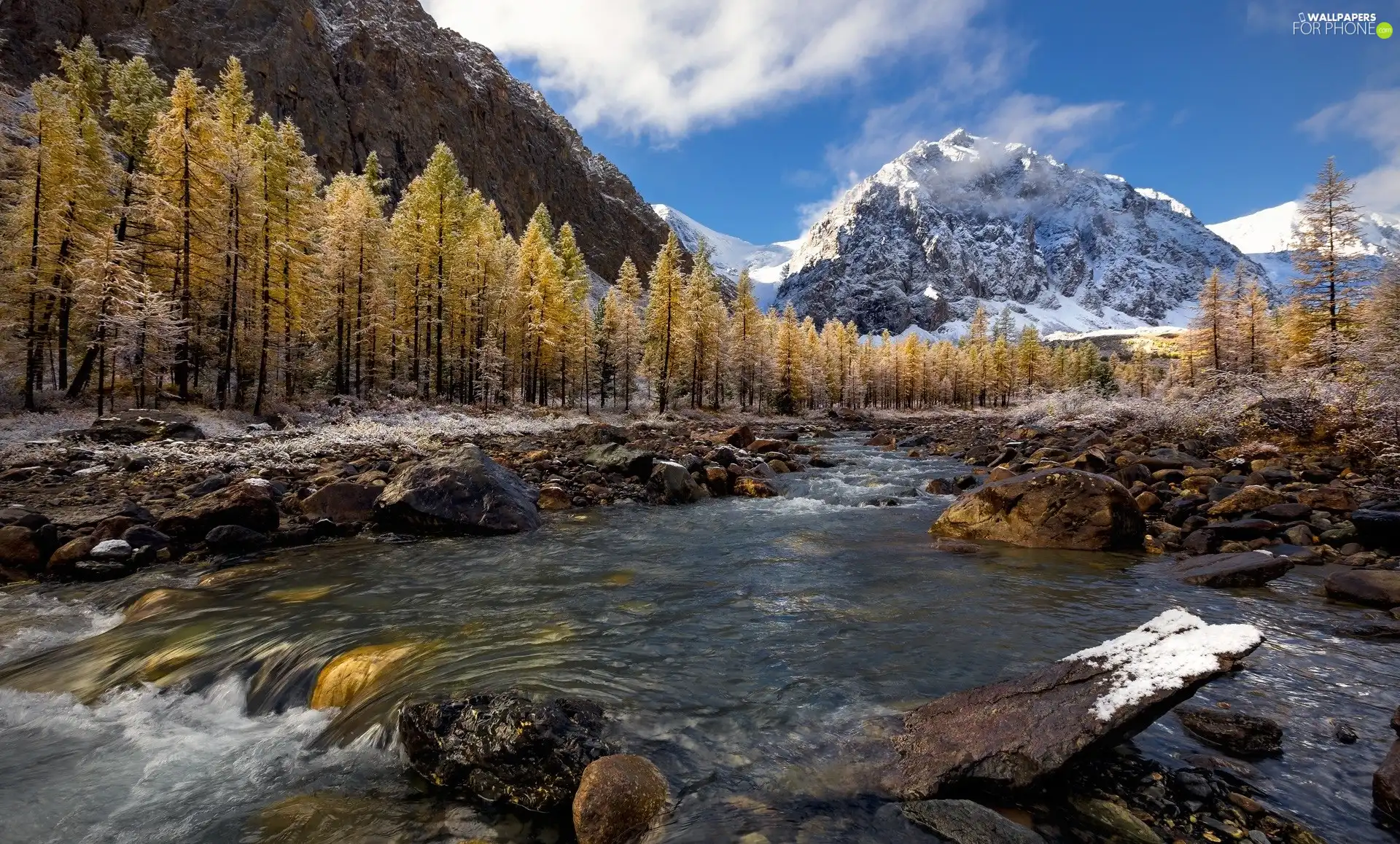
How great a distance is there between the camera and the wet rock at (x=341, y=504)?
12219 millimetres

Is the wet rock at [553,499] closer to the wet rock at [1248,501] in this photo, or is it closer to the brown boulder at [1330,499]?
the wet rock at [1248,501]

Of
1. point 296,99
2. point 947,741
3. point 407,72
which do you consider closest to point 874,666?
point 947,741

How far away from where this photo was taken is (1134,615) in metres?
7.26

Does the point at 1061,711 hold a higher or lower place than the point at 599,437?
lower

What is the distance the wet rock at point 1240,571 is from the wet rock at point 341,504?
14.7m

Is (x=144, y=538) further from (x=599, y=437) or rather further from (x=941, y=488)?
(x=941, y=488)

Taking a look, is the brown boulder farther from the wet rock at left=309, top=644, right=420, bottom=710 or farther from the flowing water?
the wet rock at left=309, top=644, right=420, bottom=710

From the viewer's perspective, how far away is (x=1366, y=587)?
735 cm

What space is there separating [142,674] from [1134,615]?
11.4 metres

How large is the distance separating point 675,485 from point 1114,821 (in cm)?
1302

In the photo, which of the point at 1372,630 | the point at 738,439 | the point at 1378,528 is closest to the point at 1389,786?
the point at 1372,630

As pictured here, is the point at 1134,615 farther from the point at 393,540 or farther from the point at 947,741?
the point at 393,540

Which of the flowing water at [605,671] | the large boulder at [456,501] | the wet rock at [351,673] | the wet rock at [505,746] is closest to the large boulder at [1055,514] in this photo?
the flowing water at [605,671]

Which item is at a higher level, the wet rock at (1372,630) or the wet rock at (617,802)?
the wet rock at (1372,630)
